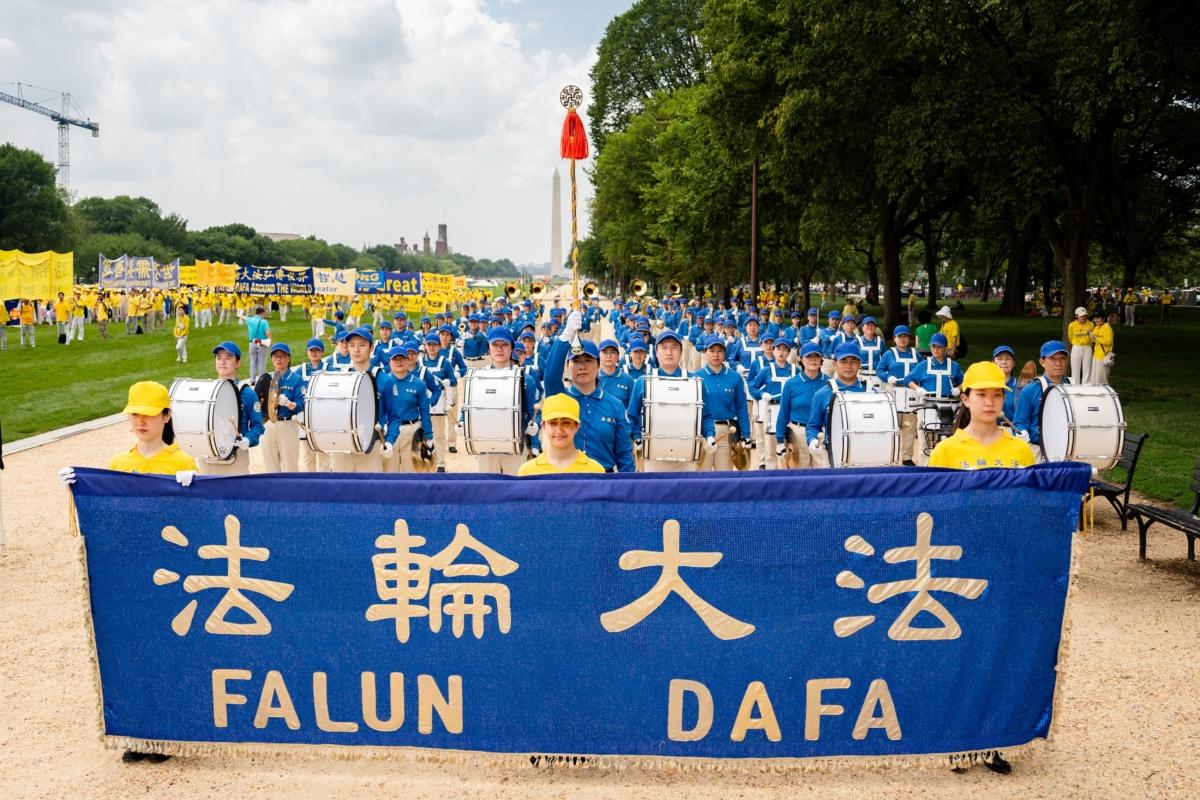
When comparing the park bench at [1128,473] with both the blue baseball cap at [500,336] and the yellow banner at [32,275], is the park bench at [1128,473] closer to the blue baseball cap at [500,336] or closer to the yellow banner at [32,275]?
the blue baseball cap at [500,336]

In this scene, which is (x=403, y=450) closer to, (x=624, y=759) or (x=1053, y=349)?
(x=624, y=759)

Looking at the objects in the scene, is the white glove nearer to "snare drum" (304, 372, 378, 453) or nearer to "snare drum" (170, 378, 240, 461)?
"snare drum" (304, 372, 378, 453)

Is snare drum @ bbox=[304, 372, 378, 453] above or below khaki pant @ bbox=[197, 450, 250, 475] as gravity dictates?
above

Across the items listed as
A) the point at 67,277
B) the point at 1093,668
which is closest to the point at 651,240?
the point at 67,277

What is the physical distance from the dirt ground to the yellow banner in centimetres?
3196

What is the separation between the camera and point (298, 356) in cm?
3462

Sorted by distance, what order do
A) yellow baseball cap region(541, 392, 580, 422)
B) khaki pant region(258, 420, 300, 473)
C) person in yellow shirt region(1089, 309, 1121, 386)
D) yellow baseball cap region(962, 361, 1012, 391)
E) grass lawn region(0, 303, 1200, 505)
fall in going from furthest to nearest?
person in yellow shirt region(1089, 309, 1121, 386), grass lawn region(0, 303, 1200, 505), khaki pant region(258, 420, 300, 473), yellow baseball cap region(962, 361, 1012, 391), yellow baseball cap region(541, 392, 580, 422)

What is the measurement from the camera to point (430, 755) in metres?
4.69

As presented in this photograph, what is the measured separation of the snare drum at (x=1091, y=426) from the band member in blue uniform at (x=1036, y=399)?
0.64m

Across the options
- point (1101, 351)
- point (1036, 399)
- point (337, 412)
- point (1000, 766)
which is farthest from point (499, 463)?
point (1101, 351)

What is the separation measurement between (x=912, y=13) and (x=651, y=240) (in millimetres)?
40269

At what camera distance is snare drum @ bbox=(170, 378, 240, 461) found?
29.5ft

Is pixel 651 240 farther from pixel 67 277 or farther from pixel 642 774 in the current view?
pixel 642 774

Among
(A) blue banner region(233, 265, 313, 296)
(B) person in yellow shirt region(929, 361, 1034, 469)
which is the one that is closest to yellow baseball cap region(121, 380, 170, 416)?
(B) person in yellow shirt region(929, 361, 1034, 469)
